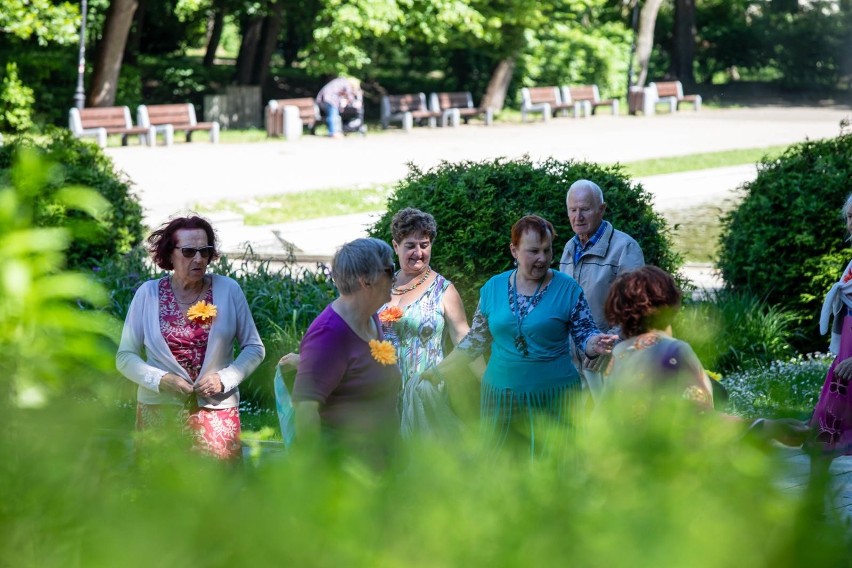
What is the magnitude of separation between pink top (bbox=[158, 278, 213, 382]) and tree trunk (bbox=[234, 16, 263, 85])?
98.3 ft

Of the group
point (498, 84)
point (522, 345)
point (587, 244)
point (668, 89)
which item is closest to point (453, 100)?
point (498, 84)

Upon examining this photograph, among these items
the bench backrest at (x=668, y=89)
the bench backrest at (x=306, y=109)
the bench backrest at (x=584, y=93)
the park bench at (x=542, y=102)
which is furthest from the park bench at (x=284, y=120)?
the bench backrest at (x=668, y=89)

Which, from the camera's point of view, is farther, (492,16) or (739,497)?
(492,16)

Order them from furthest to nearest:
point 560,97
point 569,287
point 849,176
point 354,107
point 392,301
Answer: point 560,97, point 354,107, point 849,176, point 392,301, point 569,287

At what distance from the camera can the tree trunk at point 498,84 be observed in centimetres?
3722

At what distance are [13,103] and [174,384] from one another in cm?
2463

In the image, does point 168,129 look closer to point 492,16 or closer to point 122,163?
point 122,163

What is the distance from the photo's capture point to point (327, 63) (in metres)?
32.0

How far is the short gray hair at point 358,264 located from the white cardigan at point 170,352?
1.07m

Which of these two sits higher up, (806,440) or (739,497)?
(739,497)

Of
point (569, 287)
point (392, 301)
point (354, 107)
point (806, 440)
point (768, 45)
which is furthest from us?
point (768, 45)

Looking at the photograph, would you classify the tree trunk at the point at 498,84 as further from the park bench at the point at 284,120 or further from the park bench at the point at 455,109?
the park bench at the point at 284,120

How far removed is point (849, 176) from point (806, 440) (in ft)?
23.8

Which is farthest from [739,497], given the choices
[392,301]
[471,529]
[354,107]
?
[354,107]
